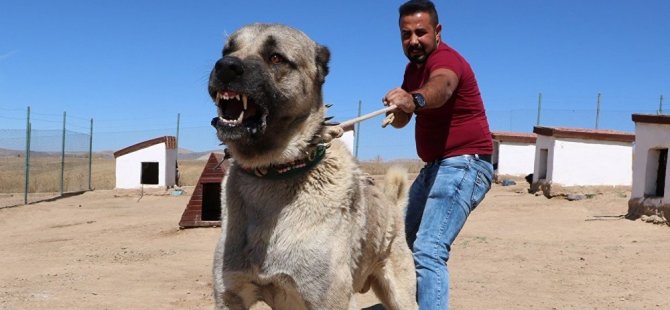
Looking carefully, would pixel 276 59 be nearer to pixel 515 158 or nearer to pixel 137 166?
→ pixel 137 166

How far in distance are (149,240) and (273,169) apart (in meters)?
8.00

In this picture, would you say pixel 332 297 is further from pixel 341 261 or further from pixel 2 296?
pixel 2 296

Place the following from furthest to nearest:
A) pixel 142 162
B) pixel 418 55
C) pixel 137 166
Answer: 1. pixel 142 162
2. pixel 137 166
3. pixel 418 55

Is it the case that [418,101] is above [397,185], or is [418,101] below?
above

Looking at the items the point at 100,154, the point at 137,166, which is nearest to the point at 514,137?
the point at 137,166

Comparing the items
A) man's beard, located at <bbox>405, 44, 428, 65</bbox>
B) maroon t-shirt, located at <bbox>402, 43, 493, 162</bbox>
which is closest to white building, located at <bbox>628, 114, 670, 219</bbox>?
maroon t-shirt, located at <bbox>402, 43, 493, 162</bbox>

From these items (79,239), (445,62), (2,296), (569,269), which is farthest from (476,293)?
(79,239)

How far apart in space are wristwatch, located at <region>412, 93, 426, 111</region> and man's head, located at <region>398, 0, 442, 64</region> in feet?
2.70

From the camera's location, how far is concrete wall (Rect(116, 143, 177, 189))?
67.6ft

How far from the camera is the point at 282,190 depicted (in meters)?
2.82

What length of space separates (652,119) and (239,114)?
11367 mm

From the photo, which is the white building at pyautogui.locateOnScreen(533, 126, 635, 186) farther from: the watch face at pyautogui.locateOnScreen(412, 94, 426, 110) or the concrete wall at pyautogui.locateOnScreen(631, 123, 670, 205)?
the watch face at pyautogui.locateOnScreen(412, 94, 426, 110)

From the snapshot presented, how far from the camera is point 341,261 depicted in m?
2.77

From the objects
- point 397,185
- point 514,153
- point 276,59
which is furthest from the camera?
point 514,153
